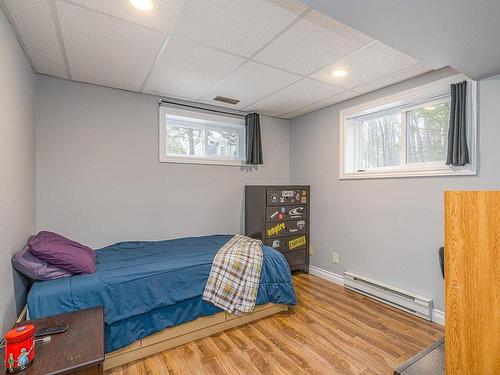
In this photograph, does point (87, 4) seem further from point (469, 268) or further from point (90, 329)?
point (469, 268)

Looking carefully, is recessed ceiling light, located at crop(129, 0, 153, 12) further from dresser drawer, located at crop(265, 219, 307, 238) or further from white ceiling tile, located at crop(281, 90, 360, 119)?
dresser drawer, located at crop(265, 219, 307, 238)

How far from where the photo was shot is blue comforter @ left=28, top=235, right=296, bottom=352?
1687 mm

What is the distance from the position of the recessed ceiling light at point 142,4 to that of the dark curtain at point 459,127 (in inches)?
96.9

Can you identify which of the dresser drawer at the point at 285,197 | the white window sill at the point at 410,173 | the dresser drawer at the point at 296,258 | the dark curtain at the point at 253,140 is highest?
the dark curtain at the point at 253,140

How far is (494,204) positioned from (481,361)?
1.90ft

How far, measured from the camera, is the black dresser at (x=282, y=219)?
3322mm

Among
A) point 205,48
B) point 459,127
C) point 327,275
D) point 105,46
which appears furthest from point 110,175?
point 459,127

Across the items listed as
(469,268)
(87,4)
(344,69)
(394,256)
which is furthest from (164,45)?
(394,256)

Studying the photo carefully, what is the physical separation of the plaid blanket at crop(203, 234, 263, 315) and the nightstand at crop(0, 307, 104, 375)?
0.90m

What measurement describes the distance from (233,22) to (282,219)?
7.81 ft

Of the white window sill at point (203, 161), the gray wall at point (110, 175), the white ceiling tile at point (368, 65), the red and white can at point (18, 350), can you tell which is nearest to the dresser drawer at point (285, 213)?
the gray wall at point (110, 175)

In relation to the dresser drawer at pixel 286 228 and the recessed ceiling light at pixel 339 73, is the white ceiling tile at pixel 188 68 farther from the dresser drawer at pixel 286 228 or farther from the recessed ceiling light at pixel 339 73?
the dresser drawer at pixel 286 228

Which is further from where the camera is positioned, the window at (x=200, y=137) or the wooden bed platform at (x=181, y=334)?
the window at (x=200, y=137)

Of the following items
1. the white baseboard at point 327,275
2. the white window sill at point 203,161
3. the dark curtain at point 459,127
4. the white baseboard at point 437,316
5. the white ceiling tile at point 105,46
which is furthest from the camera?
the white baseboard at point 327,275
